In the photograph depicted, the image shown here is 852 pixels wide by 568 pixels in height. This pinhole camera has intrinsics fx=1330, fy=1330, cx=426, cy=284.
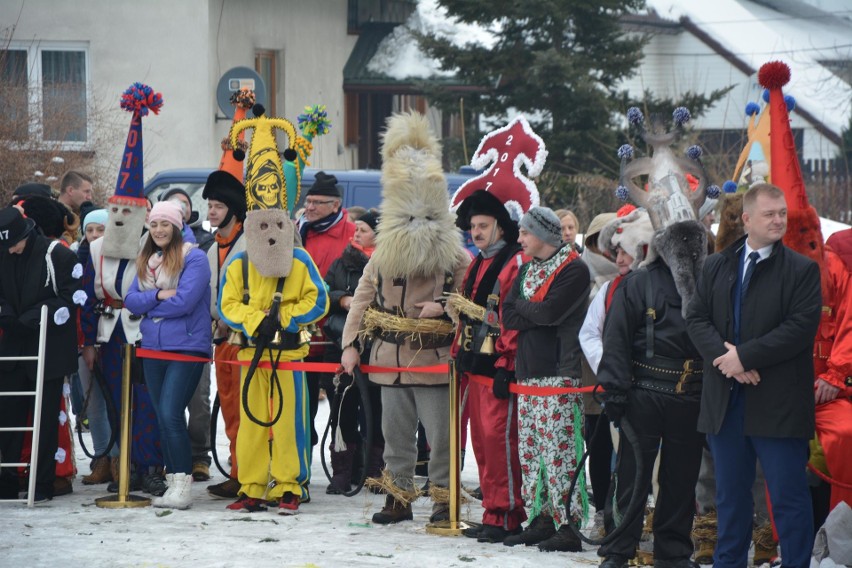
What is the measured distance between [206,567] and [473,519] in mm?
1943

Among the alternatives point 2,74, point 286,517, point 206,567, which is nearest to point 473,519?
point 286,517

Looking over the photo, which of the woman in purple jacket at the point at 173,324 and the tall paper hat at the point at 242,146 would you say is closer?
the woman in purple jacket at the point at 173,324

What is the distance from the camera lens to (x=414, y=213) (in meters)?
7.98

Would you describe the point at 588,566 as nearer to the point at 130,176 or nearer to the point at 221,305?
the point at 221,305

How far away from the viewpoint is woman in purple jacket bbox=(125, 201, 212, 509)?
8.42m

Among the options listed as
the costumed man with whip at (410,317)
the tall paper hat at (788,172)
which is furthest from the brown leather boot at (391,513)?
the tall paper hat at (788,172)

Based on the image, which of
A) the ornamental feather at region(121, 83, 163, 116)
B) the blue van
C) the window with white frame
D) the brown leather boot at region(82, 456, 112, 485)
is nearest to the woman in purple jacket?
the ornamental feather at region(121, 83, 163, 116)

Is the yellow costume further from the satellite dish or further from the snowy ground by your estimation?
the satellite dish

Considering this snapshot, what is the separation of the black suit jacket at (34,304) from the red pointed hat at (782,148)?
14.5 ft

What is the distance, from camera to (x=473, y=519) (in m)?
8.16

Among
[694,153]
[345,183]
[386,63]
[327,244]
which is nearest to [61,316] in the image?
[327,244]

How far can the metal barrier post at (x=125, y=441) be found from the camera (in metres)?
8.43

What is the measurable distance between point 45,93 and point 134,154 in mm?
8975

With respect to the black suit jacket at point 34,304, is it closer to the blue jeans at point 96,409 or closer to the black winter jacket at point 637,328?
the blue jeans at point 96,409
